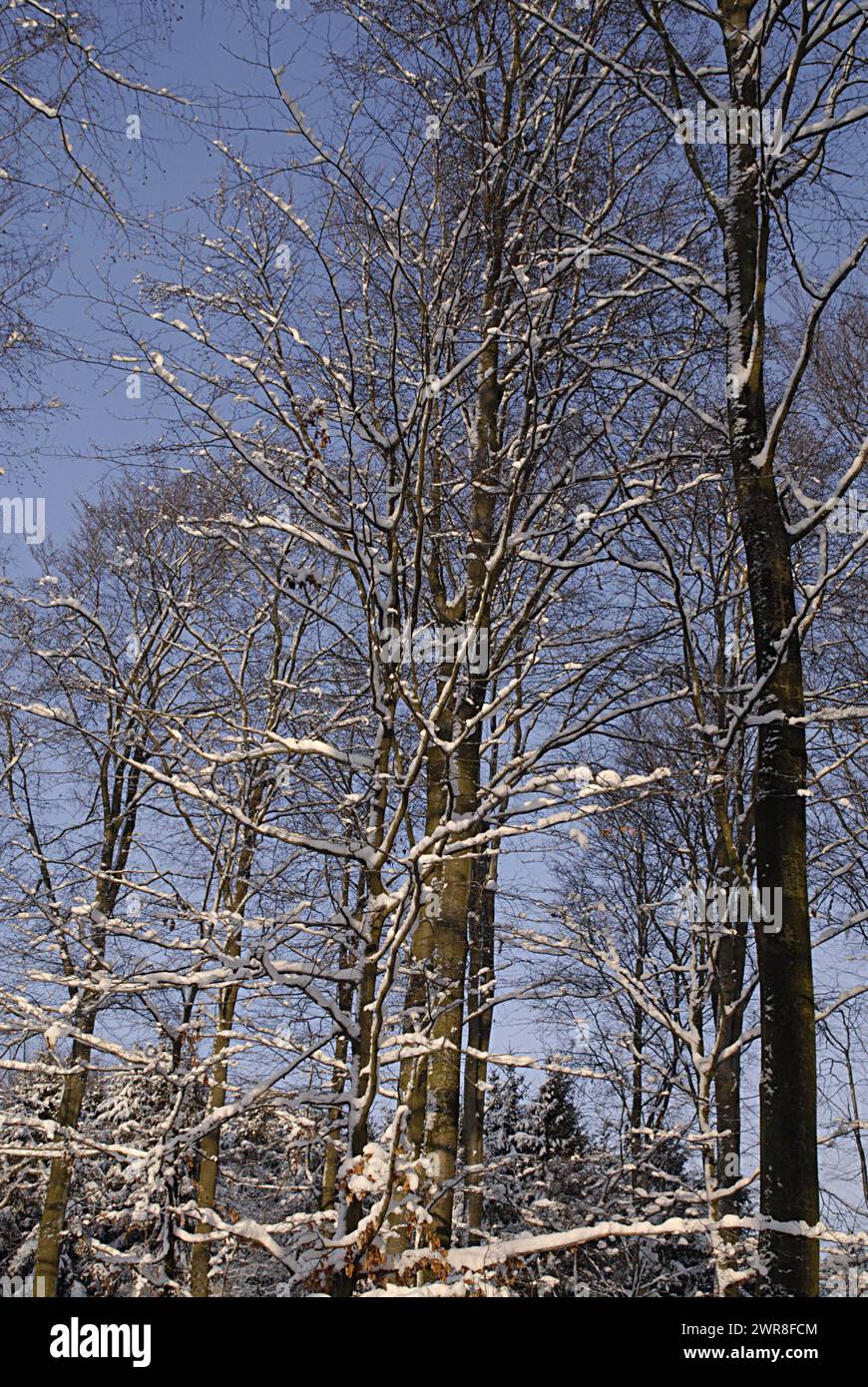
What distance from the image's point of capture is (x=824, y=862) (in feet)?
33.5

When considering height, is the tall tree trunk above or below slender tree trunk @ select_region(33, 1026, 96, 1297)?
above

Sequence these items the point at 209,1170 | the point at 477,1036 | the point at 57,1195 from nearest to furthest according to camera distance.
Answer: the point at 209,1170, the point at 57,1195, the point at 477,1036

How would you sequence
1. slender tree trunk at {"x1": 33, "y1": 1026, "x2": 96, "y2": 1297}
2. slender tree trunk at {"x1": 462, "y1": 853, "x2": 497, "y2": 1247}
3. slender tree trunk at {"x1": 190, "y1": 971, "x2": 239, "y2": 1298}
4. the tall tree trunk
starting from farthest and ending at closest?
slender tree trunk at {"x1": 33, "y1": 1026, "x2": 96, "y2": 1297} < slender tree trunk at {"x1": 462, "y1": 853, "x2": 497, "y2": 1247} < slender tree trunk at {"x1": 190, "y1": 971, "x2": 239, "y2": 1298} < the tall tree trunk

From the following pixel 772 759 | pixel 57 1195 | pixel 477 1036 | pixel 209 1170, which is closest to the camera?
pixel 772 759

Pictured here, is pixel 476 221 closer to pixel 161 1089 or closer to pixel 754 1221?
pixel 754 1221

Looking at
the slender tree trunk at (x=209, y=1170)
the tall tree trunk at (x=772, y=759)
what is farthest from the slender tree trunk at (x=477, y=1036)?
the tall tree trunk at (x=772, y=759)

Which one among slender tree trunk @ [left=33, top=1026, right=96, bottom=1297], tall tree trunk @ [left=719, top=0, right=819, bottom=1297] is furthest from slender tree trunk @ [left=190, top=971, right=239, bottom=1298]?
tall tree trunk @ [left=719, top=0, right=819, bottom=1297]

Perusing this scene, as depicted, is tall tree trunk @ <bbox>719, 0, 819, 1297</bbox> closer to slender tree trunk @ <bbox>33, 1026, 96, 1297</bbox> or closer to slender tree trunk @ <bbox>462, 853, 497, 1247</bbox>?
slender tree trunk @ <bbox>462, 853, 497, 1247</bbox>

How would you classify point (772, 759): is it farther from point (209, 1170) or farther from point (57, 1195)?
point (57, 1195)

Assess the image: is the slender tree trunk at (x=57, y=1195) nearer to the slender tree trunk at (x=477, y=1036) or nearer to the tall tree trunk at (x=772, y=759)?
the slender tree trunk at (x=477, y=1036)

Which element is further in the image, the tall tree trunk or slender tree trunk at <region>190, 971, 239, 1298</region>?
slender tree trunk at <region>190, 971, 239, 1298</region>

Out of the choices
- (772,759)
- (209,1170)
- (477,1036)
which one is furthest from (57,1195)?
(772,759)
